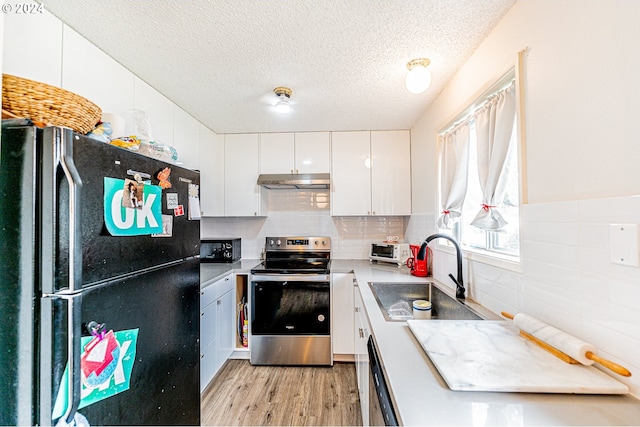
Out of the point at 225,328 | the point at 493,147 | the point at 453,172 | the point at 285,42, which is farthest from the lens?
the point at 225,328

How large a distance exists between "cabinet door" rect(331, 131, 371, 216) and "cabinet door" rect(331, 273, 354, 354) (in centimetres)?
74

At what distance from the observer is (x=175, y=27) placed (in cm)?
128

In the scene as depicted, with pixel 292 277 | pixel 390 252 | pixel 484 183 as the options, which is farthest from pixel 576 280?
pixel 292 277

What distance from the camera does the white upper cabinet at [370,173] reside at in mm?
2744

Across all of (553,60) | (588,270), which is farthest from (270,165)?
(588,270)

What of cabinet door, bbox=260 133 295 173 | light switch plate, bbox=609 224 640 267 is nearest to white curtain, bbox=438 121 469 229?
light switch plate, bbox=609 224 640 267

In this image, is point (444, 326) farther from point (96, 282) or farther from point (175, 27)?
point (175, 27)

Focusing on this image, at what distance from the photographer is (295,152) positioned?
2.81 m

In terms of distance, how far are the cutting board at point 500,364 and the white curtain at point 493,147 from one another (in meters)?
0.52

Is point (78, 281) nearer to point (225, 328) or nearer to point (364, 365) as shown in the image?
point (364, 365)

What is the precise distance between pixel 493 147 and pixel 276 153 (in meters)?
2.05

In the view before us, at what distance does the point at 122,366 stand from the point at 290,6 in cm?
155

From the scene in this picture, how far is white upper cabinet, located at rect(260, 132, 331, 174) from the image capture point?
9.17 ft

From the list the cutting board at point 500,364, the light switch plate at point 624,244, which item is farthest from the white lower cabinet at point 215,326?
the light switch plate at point 624,244
